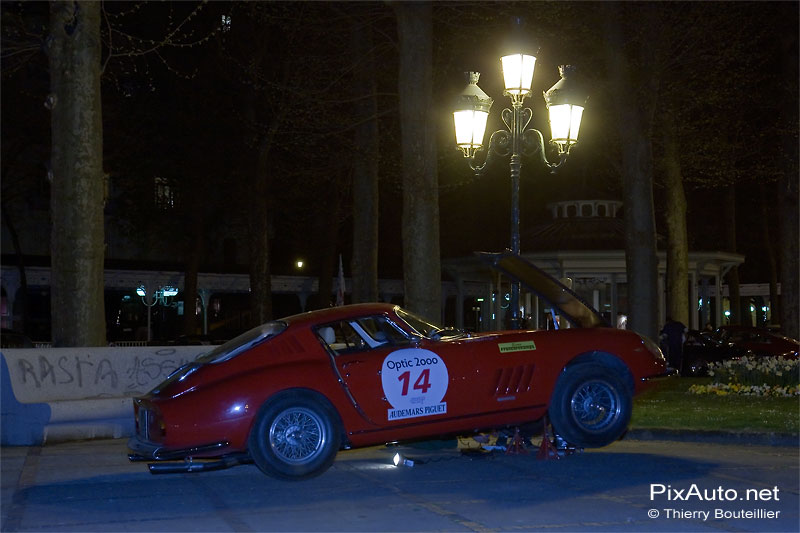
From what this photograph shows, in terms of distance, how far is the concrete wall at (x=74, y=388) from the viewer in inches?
506

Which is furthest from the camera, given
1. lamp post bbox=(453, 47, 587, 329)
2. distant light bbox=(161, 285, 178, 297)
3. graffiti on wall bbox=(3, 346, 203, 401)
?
distant light bbox=(161, 285, 178, 297)

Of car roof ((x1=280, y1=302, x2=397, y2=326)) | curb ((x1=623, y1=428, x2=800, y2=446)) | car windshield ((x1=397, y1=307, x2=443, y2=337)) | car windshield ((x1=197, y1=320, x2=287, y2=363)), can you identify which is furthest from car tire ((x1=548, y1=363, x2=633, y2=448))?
car windshield ((x1=197, y1=320, x2=287, y2=363))

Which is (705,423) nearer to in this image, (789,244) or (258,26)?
(789,244)

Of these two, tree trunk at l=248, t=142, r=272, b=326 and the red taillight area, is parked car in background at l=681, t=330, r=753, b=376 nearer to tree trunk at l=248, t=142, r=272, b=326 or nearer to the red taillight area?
tree trunk at l=248, t=142, r=272, b=326

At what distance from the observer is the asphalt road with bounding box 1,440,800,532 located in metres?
7.42

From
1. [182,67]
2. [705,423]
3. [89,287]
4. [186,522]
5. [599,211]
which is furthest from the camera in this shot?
[182,67]

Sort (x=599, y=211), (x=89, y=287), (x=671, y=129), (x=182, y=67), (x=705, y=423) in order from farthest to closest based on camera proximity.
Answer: (x=182, y=67), (x=599, y=211), (x=671, y=129), (x=89, y=287), (x=705, y=423)

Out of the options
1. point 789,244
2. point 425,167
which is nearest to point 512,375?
point 425,167

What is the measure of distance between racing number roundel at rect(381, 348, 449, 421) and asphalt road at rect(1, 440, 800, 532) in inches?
26.9

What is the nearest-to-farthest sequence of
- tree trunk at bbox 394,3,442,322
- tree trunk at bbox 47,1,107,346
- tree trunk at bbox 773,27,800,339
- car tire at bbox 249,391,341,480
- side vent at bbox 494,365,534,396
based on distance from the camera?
1. car tire at bbox 249,391,341,480
2. side vent at bbox 494,365,534,396
3. tree trunk at bbox 47,1,107,346
4. tree trunk at bbox 394,3,442,322
5. tree trunk at bbox 773,27,800,339

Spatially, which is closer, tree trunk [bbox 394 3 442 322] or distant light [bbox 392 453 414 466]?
distant light [bbox 392 453 414 466]

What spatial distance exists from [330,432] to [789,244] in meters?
21.8

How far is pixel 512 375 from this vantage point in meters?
9.52

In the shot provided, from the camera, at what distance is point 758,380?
1684cm
